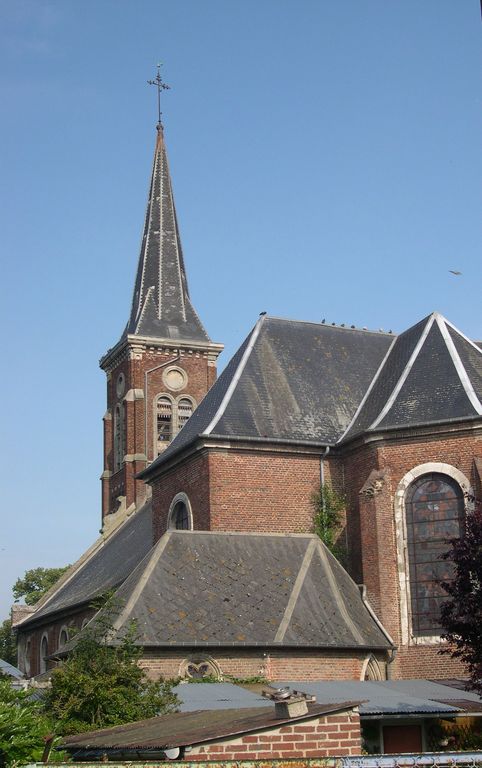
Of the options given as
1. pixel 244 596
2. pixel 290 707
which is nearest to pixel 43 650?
pixel 244 596

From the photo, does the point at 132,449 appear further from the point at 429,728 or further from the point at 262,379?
the point at 429,728

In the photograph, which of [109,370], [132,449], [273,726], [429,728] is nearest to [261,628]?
[429,728]

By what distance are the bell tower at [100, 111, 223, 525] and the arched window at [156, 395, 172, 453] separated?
0.14 feet

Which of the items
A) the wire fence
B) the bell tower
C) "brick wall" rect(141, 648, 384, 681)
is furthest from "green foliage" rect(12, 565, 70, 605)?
the wire fence

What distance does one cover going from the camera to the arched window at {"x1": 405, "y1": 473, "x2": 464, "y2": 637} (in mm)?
24031

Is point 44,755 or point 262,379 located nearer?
point 44,755

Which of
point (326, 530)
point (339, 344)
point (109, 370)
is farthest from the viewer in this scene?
point (109, 370)

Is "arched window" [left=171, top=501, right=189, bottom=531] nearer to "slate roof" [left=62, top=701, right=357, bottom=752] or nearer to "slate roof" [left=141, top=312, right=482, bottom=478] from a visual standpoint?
"slate roof" [left=141, top=312, right=482, bottom=478]

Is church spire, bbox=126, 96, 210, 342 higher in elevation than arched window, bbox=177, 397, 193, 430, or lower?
higher

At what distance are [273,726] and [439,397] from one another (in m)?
17.1

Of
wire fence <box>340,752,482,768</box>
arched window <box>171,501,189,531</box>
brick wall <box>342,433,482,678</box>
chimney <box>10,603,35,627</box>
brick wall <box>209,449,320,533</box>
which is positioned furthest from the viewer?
chimney <box>10,603,35,627</box>

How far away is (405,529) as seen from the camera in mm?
24734

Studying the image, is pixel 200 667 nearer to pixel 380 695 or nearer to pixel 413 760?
pixel 380 695

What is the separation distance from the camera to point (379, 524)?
80.6 ft
